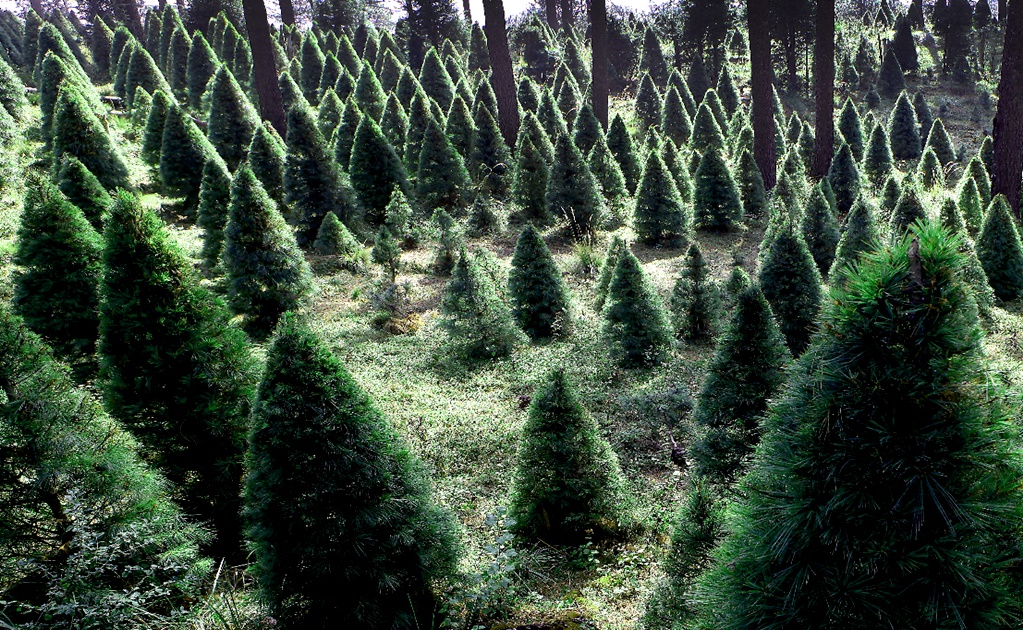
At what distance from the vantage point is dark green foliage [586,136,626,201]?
19.6 metres

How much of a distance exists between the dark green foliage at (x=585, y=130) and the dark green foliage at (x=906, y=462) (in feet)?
64.6

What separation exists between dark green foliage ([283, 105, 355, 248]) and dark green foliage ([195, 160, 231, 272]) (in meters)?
1.91

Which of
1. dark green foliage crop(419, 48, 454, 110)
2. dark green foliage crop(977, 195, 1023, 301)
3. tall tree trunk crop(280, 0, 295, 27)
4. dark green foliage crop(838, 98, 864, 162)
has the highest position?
tall tree trunk crop(280, 0, 295, 27)

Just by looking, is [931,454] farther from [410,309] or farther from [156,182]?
[156,182]

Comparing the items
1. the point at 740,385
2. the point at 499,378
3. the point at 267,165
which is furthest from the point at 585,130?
the point at 740,385

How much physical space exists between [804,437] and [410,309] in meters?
11.5

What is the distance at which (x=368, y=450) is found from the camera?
15.5ft

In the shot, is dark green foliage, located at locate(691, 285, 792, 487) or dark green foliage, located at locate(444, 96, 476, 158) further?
dark green foliage, located at locate(444, 96, 476, 158)

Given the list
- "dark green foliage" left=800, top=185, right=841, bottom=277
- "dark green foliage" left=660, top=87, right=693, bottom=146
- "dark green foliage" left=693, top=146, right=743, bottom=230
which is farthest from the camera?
"dark green foliage" left=660, top=87, right=693, bottom=146

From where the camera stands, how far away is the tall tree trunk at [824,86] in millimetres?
19938

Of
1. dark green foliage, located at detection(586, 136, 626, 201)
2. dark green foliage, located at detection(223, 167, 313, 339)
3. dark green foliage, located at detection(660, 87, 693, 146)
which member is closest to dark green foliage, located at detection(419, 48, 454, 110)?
dark green foliage, located at detection(660, 87, 693, 146)

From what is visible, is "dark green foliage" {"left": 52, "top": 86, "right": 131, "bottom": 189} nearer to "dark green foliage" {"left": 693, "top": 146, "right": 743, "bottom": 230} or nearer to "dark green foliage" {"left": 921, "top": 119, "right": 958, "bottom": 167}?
"dark green foliage" {"left": 693, "top": 146, "right": 743, "bottom": 230}

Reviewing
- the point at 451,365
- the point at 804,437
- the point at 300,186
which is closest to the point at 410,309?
the point at 451,365

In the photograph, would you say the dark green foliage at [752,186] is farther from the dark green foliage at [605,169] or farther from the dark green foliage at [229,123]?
the dark green foliage at [229,123]
